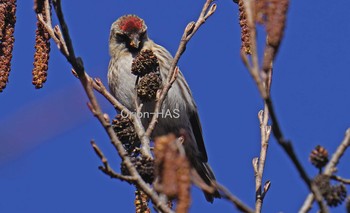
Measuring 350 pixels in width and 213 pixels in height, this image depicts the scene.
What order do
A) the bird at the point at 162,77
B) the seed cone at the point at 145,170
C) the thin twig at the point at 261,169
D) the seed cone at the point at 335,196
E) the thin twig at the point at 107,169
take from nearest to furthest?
1. the seed cone at the point at 335,196
2. the thin twig at the point at 107,169
3. the seed cone at the point at 145,170
4. the thin twig at the point at 261,169
5. the bird at the point at 162,77

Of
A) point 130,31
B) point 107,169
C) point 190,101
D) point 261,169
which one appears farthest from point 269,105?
point 190,101

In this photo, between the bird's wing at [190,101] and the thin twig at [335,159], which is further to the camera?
the bird's wing at [190,101]

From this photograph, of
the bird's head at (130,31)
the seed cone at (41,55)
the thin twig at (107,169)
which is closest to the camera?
the thin twig at (107,169)

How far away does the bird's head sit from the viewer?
4.95 m

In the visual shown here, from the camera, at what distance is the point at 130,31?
4.98m

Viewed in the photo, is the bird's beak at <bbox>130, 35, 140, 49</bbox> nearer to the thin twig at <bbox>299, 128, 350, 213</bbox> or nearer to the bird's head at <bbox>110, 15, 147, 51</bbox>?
the bird's head at <bbox>110, 15, 147, 51</bbox>

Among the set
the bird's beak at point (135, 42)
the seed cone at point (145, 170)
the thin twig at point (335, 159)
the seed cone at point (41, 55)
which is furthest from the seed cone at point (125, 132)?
the bird's beak at point (135, 42)

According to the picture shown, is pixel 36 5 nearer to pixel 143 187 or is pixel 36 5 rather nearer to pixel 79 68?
pixel 79 68

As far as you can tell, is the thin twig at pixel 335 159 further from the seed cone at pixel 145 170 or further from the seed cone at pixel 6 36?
the seed cone at pixel 6 36

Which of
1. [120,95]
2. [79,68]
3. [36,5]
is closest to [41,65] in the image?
[36,5]

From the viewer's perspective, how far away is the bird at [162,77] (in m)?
4.79

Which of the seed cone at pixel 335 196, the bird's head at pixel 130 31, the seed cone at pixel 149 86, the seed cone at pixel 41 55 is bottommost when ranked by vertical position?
the seed cone at pixel 335 196

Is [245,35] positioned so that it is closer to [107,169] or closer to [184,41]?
[184,41]

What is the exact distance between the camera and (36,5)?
1.90m
